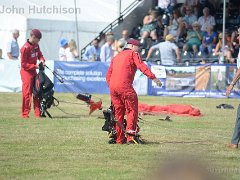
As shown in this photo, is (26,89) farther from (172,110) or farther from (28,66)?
(172,110)

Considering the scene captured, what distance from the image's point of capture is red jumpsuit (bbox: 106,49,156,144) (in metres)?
10.9

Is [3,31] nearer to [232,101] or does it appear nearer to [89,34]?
[89,34]

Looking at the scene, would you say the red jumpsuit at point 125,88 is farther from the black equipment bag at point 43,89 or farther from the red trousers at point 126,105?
the black equipment bag at point 43,89

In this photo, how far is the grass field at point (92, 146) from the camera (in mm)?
8242

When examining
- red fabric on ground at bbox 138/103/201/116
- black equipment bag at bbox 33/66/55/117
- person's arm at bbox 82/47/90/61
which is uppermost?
person's arm at bbox 82/47/90/61

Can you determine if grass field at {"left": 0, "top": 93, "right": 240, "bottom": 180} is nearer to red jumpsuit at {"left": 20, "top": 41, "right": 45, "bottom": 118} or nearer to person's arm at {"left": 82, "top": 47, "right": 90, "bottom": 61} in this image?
red jumpsuit at {"left": 20, "top": 41, "right": 45, "bottom": 118}

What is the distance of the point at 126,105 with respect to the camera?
35.8ft

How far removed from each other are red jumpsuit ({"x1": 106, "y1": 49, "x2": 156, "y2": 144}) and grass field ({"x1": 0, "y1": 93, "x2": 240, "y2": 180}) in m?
0.46

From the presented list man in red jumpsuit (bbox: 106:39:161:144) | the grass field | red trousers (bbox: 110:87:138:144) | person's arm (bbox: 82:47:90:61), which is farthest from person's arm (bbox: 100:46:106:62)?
red trousers (bbox: 110:87:138:144)

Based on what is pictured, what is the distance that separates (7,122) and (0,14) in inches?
519

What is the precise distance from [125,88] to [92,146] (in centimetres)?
105

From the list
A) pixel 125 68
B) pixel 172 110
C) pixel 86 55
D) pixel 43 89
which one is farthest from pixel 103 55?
pixel 125 68

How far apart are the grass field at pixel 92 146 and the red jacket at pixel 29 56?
3.96 ft

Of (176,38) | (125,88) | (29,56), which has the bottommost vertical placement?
(125,88)
